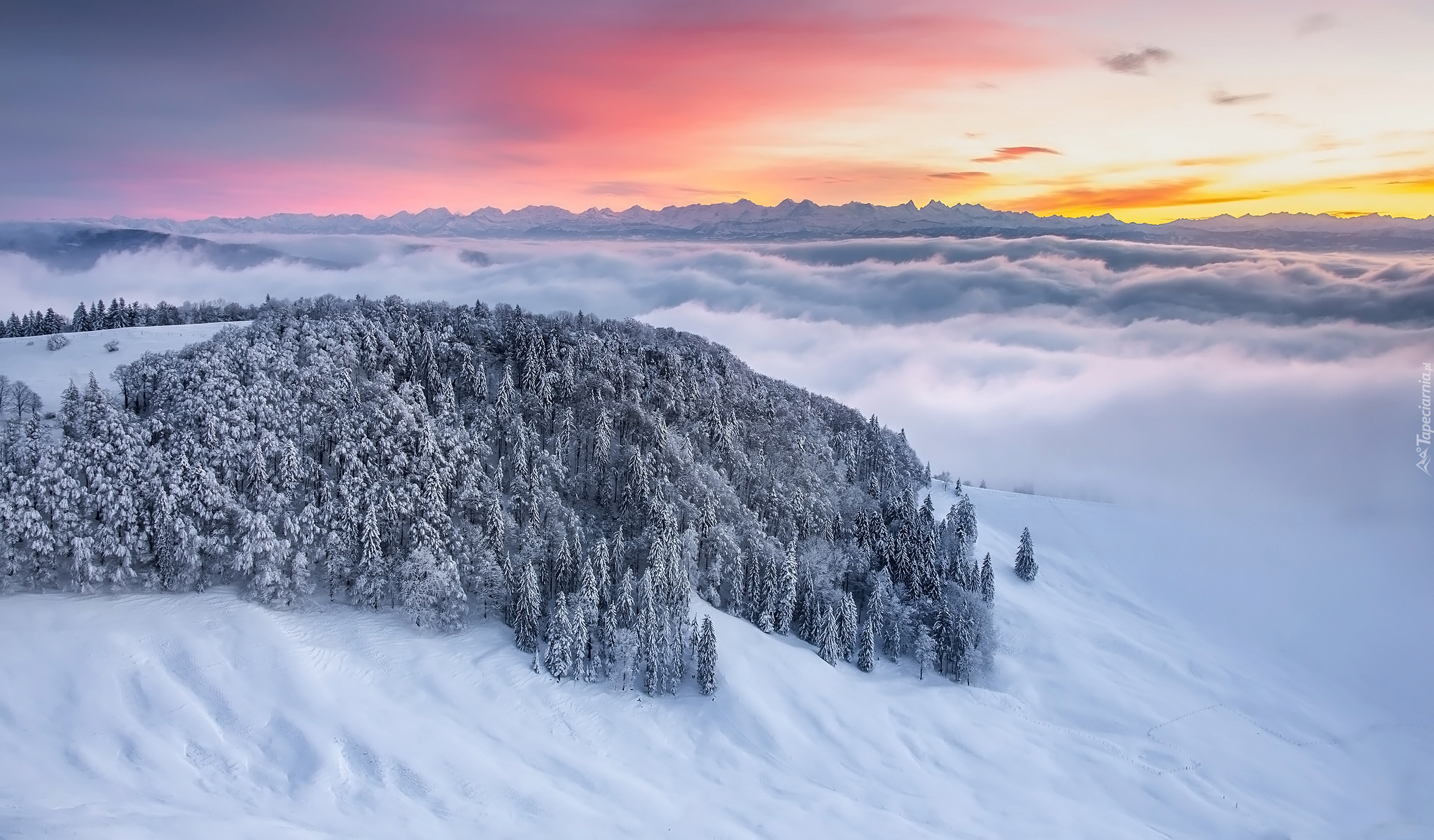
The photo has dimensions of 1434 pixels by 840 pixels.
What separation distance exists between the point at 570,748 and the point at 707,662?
51.2 ft

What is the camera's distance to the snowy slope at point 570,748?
1906 inches

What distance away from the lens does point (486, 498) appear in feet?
254

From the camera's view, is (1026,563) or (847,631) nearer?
(847,631)

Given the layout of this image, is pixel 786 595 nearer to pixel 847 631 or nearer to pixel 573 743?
pixel 847 631

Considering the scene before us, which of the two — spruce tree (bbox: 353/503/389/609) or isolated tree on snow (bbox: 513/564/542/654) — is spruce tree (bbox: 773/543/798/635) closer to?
isolated tree on snow (bbox: 513/564/542/654)

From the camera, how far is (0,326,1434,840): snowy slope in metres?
48.6

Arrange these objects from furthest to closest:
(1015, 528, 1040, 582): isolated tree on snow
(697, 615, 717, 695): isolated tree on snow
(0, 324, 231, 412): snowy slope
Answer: (1015, 528, 1040, 582): isolated tree on snow, (0, 324, 231, 412): snowy slope, (697, 615, 717, 695): isolated tree on snow

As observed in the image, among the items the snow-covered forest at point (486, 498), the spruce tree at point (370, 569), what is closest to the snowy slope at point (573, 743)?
the spruce tree at point (370, 569)

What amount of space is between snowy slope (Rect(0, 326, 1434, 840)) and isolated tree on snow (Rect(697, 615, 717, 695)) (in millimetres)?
1005

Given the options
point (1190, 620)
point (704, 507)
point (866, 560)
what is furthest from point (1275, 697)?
point (704, 507)

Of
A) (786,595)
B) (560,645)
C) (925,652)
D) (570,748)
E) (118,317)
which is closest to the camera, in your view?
(570,748)

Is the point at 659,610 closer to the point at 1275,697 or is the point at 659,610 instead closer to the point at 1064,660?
the point at 1064,660

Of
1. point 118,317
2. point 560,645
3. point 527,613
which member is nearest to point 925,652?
point 560,645

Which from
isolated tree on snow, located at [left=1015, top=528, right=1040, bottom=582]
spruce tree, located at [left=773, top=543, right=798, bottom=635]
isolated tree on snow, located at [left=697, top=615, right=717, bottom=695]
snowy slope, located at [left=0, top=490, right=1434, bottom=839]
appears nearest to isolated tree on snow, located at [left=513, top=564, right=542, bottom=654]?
snowy slope, located at [left=0, top=490, right=1434, bottom=839]
